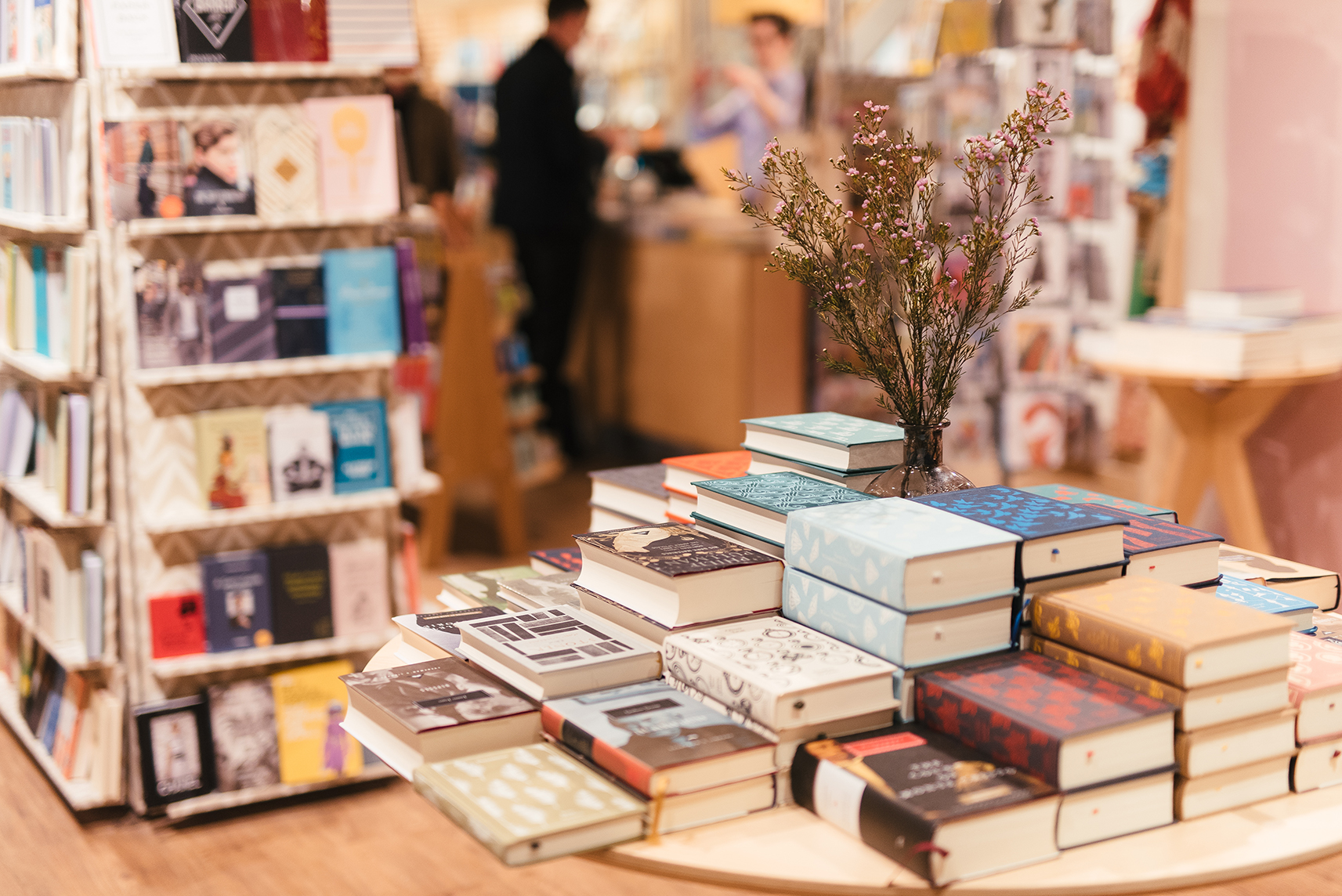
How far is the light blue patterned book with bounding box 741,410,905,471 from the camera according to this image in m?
1.59

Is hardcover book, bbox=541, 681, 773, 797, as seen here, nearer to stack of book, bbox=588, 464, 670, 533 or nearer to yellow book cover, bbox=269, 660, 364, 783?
stack of book, bbox=588, 464, 670, 533

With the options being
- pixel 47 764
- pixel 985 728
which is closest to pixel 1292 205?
pixel 985 728

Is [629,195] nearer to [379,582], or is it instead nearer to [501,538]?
[501,538]

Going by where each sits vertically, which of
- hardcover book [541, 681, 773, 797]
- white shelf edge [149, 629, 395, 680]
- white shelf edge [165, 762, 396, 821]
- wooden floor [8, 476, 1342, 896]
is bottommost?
wooden floor [8, 476, 1342, 896]

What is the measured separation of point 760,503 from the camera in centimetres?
148

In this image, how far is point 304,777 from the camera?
2.96 metres

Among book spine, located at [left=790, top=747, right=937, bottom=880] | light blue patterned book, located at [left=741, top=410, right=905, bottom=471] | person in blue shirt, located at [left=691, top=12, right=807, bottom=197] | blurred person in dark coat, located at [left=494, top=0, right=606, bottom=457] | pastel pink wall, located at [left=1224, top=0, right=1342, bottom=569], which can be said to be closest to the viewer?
book spine, located at [left=790, top=747, right=937, bottom=880]

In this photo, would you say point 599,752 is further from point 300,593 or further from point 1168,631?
point 300,593

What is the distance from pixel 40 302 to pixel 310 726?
3.70 feet

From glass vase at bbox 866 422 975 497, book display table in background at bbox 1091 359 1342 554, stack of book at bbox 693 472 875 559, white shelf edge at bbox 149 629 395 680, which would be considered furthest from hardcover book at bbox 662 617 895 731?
book display table in background at bbox 1091 359 1342 554

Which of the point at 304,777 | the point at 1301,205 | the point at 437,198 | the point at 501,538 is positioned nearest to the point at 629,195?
the point at 437,198

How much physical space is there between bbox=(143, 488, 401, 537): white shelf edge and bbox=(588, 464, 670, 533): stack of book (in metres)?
1.11

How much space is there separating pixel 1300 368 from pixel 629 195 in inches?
146

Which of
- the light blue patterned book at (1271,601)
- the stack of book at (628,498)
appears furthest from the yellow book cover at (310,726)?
the light blue patterned book at (1271,601)
